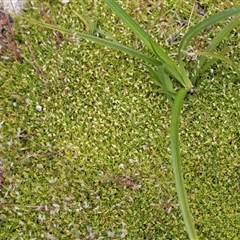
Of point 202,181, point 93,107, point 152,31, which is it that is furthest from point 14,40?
point 202,181

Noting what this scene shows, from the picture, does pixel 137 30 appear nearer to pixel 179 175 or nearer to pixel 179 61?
pixel 179 61

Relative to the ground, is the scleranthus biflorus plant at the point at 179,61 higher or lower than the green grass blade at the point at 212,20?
lower

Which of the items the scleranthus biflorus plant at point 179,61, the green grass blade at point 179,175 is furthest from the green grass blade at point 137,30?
the green grass blade at point 179,175

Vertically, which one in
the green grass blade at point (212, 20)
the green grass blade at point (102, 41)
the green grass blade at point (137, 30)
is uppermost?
the green grass blade at point (212, 20)

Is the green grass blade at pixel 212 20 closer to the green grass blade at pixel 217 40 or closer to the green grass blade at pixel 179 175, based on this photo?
the green grass blade at pixel 217 40

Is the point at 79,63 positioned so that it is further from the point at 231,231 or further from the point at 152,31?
the point at 231,231

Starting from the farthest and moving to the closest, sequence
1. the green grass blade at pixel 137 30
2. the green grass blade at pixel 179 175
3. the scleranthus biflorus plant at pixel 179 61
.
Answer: the green grass blade at pixel 137 30
the scleranthus biflorus plant at pixel 179 61
the green grass blade at pixel 179 175

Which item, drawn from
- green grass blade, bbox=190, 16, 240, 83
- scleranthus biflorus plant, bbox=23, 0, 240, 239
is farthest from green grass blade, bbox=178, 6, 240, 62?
green grass blade, bbox=190, 16, 240, 83
